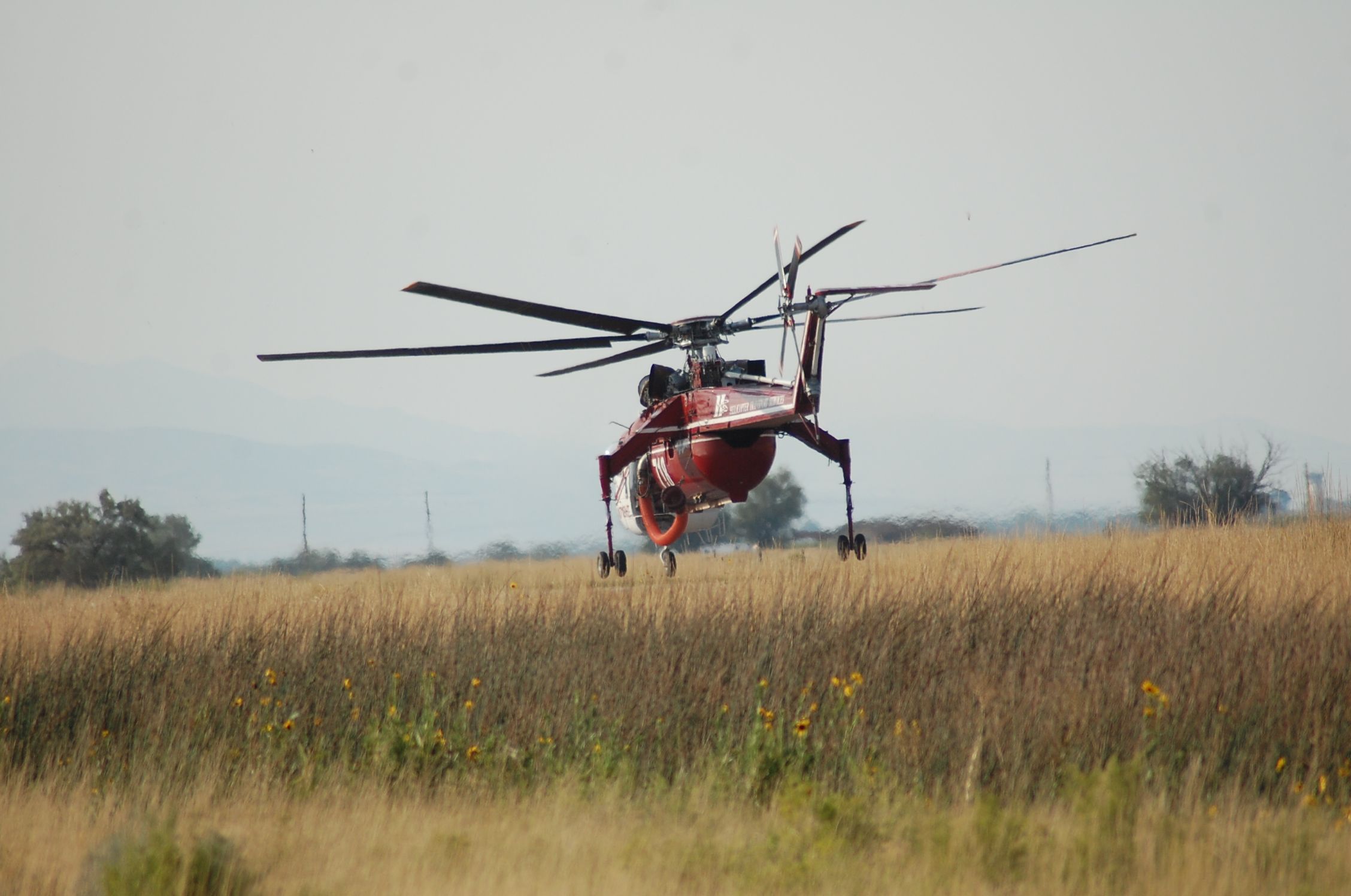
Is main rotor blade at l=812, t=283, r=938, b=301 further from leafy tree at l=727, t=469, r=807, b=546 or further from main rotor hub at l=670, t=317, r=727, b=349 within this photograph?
leafy tree at l=727, t=469, r=807, b=546

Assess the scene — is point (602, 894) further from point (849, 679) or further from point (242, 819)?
point (849, 679)

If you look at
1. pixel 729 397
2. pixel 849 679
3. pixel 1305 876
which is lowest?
pixel 1305 876

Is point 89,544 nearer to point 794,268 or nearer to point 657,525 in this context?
point 657,525

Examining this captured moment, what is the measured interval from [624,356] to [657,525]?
3.57 meters

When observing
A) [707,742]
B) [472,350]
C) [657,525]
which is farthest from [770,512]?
[707,742]

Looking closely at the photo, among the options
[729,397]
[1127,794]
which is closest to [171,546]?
[729,397]

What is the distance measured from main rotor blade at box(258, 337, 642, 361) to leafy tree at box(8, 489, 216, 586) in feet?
107

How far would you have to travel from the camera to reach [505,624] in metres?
11.6

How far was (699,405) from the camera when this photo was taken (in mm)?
19750

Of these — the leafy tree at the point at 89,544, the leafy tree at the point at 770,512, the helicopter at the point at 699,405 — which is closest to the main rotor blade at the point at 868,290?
the helicopter at the point at 699,405

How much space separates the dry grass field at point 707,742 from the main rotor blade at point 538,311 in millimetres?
3758

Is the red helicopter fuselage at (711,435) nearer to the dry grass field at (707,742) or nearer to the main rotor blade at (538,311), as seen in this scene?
the main rotor blade at (538,311)

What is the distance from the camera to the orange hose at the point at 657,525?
2239cm

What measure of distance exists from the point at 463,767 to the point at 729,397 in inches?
439
